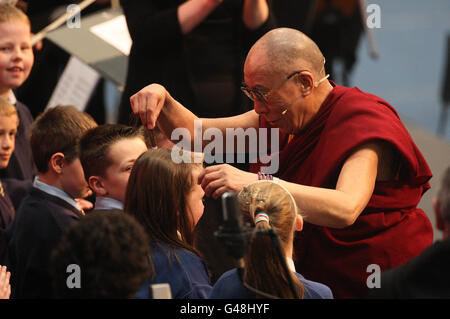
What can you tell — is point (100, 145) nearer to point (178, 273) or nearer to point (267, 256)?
point (178, 273)

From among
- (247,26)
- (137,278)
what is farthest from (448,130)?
(137,278)

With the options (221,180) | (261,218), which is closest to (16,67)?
(221,180)

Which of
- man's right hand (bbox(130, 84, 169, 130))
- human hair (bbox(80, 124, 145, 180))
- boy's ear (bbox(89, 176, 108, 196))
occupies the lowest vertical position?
boy's ear (bbox(89, 176, 108, 196))

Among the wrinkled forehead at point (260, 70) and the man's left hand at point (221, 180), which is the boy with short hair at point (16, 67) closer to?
the wrinkled forehead at point (260, 70)

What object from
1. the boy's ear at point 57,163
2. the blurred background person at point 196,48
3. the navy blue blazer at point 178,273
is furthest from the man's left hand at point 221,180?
the blurred background person at point 196,48

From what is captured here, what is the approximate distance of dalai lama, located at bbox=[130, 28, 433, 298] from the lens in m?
2.44

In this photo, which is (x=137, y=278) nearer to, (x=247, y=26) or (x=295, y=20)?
(x=247, y=26)

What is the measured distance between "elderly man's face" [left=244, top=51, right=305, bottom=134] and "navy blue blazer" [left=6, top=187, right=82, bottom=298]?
0.80m

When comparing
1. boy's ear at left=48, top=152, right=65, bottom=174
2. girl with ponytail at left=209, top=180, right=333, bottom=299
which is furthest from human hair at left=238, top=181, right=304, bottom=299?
boy's ear at left=48, top=152, right=65, bottom=174

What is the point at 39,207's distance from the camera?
8.77ft

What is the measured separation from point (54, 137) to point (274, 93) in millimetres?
936

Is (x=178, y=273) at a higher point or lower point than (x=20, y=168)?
lower

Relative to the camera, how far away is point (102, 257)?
161 cm

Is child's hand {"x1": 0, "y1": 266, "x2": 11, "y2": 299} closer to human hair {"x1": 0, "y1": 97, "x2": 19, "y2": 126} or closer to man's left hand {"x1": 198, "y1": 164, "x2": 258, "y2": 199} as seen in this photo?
man's left hand {"x1": 198, "y1": 164, "x2": 258, "y2": 199}
